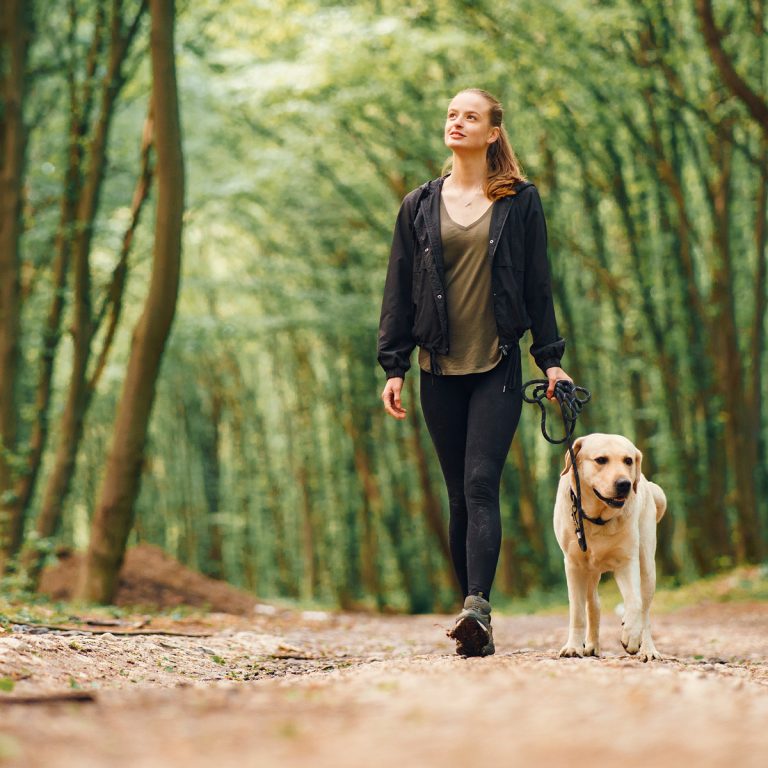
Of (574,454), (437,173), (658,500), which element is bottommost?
(658,500)

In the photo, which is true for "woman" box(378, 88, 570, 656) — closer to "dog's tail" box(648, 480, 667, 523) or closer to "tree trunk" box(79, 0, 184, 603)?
"dog's tail" box(648, 480, 667, 523)

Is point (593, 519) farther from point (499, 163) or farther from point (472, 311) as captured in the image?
point (499, 163)

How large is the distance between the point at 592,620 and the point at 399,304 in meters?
1.66

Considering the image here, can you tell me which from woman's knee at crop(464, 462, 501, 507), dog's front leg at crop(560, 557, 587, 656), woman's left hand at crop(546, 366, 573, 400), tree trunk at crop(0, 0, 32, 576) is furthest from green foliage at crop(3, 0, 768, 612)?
woman's left hand at crop(546, 366, 573, 400)

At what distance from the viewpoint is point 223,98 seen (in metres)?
15.3

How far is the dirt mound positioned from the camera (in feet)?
38.1

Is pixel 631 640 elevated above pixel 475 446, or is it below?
below

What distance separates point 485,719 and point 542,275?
2.68m

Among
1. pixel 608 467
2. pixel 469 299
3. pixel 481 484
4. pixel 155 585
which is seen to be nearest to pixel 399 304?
pixel 469 299

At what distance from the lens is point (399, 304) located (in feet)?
16.2

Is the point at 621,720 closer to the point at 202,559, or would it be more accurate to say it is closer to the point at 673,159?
the point at 673,159

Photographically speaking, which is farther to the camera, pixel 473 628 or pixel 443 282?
pixel 443 282

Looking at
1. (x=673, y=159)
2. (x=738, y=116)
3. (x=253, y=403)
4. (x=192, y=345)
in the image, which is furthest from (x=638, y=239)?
(x=253, y=403)

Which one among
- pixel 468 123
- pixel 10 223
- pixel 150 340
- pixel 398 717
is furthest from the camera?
pixel 10 223
